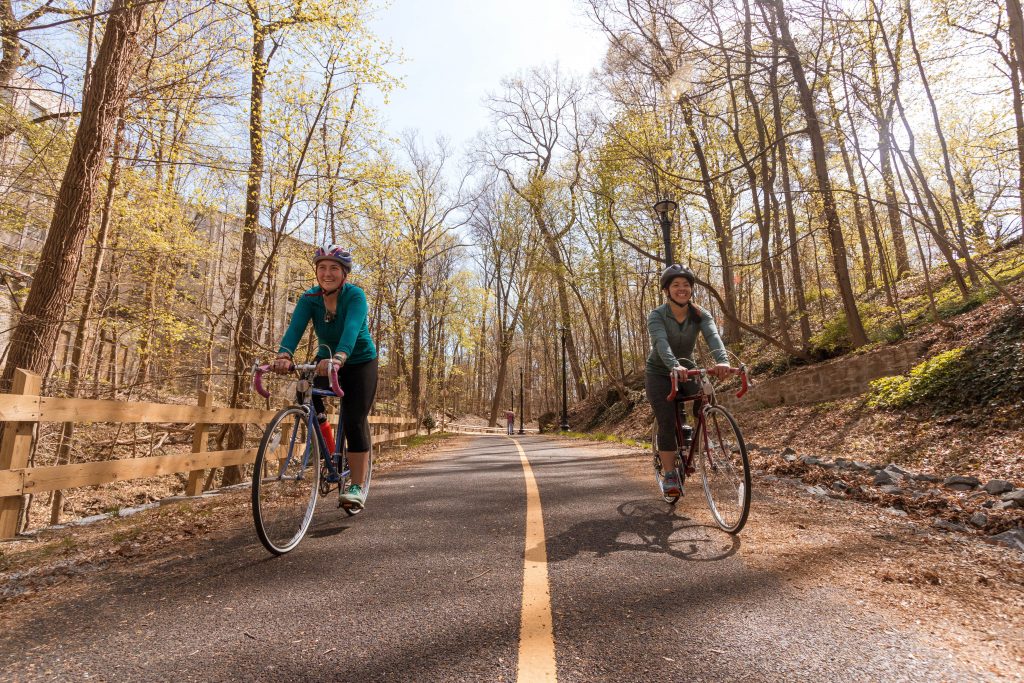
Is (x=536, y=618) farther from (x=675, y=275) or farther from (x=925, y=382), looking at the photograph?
(x=925, y=382)

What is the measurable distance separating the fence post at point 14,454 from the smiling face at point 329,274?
2.70 m

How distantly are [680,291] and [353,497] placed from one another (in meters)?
3.48

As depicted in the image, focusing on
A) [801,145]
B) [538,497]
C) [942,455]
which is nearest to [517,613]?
[538,497]

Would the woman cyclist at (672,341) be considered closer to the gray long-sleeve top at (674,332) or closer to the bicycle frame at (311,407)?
the gray long-sleeve top at (674,332)

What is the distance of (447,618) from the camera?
241 centimetres

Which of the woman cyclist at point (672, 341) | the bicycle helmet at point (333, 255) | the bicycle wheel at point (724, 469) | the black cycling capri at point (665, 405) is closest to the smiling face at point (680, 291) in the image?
the woman cyclist at point (672, 341)

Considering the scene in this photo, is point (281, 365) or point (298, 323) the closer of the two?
point (281, 365)

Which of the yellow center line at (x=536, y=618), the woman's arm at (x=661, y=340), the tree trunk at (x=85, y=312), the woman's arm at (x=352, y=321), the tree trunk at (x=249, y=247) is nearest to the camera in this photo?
the yellow center line at (x=536, y=618)

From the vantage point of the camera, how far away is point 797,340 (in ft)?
63.1

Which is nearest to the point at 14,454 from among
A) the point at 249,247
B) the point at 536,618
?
the point at 536,618

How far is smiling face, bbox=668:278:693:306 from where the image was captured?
4746mm

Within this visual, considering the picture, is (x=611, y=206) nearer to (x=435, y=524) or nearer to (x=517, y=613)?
(x=435, y=524)

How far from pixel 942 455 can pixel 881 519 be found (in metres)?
4.24

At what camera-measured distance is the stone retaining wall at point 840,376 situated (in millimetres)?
11070
